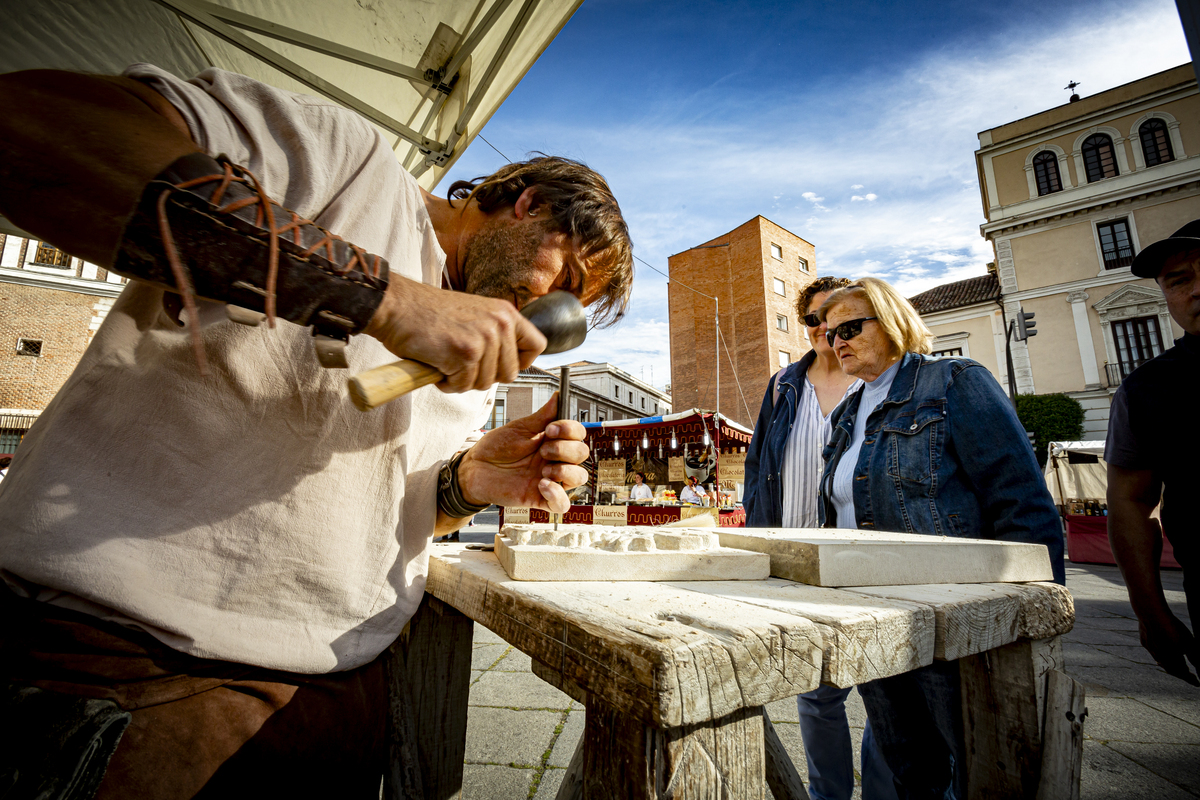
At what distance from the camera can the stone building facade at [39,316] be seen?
17922mm

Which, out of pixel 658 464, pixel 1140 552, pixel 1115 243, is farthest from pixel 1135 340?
pixel 1140 552

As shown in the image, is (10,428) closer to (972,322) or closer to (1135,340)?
(972,322)

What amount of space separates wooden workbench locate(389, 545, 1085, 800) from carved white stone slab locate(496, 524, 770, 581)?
37 mm

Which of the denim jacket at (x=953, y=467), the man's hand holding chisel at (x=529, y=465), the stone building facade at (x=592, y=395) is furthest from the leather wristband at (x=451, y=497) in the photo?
the stone building facade at (x=592, y=395)

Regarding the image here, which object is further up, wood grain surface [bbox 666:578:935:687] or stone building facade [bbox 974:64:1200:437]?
stone building facade [bbox 974:64:1200:437]

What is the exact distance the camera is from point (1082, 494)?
9359 millimetres

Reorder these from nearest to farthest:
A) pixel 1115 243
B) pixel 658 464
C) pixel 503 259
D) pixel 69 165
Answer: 1. pixel 69 165
2. pixel 503 259
3. pixel 658 464
4. pixel 1115 243

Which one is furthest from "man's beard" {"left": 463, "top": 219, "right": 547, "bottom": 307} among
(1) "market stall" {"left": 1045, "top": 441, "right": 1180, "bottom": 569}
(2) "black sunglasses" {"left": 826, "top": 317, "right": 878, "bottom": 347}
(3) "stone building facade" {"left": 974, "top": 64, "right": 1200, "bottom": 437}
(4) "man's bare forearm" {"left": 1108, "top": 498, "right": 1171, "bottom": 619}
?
(3) "stone building facade" {"left": 974, "top": 64, "right": 1200, "bottom": 437}

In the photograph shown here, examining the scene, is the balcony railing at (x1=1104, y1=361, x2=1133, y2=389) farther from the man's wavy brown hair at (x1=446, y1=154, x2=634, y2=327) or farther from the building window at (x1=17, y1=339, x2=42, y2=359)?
the building window at (x1=17, y1=339, x2=42, y2=359)

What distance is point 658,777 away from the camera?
20.1 inches

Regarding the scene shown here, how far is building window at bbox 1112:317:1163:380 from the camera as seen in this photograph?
19.5 m

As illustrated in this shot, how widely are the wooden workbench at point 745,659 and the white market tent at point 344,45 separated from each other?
2.95 m

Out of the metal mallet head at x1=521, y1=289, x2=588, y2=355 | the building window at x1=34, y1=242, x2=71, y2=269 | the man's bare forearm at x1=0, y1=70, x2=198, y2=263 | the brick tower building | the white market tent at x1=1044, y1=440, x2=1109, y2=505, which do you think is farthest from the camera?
the brick tower building

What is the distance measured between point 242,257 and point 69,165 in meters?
0.21
